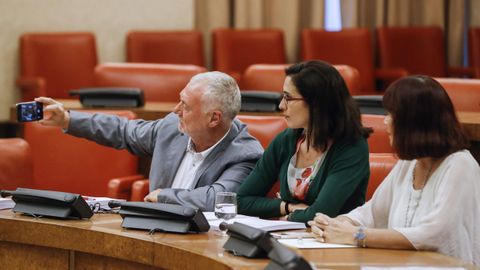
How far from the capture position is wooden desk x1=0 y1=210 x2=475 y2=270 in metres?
2.64

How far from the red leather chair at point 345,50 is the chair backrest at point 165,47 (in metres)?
0.89

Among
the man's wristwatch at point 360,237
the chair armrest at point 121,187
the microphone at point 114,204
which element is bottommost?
the chair armrest at point 121,187

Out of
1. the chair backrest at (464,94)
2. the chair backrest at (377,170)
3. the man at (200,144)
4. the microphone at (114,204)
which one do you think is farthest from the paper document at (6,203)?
the chair backrest at (464,94)

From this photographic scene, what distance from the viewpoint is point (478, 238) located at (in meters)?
2.88

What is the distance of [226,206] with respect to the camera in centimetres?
314

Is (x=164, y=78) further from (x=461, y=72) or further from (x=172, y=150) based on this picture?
(x=461, y=72)

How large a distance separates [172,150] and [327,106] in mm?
796

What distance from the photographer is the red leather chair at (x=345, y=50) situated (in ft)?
25.8

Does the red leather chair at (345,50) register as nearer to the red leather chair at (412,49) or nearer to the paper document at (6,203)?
the red leather chair at (412,49)

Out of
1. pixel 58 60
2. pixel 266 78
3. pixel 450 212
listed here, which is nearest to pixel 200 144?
pixel 450 212

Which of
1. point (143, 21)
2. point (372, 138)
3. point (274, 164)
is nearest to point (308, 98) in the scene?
point (274, 164)

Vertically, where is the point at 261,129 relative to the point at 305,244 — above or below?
above

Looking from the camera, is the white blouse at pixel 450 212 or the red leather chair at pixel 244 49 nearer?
the white blouse at pixel 450 212

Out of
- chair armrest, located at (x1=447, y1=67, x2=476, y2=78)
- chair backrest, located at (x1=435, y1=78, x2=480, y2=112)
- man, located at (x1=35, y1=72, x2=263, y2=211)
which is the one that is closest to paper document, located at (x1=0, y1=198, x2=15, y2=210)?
man, located at (x1=35, y1=72, x2=263, y2=211)
